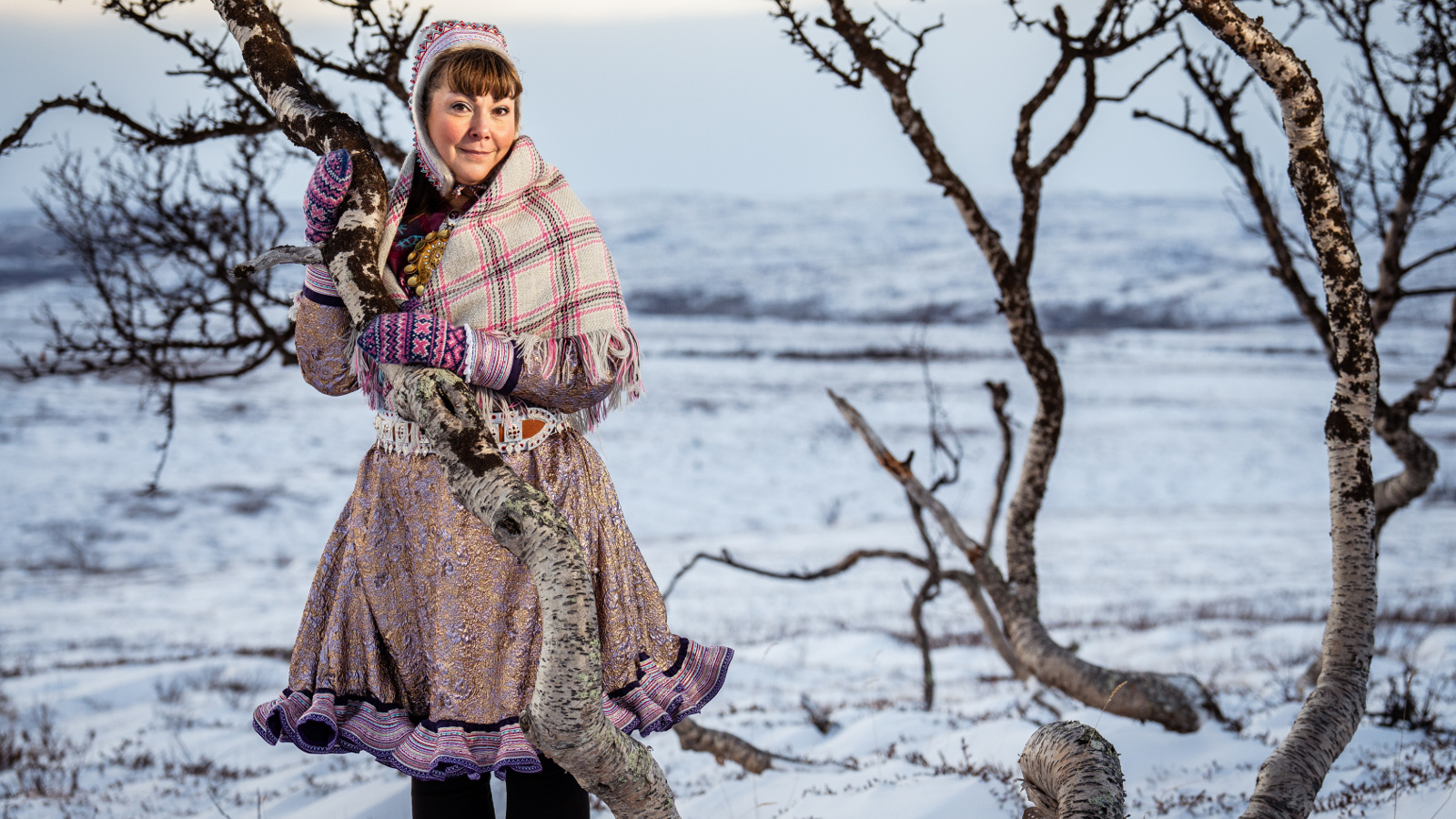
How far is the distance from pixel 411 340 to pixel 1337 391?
1.98 meters

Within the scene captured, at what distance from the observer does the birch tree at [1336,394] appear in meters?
2.04

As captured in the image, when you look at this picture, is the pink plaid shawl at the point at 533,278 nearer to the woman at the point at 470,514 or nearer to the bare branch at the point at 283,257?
the woman at the point at 470,514

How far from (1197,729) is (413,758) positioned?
3.04 m

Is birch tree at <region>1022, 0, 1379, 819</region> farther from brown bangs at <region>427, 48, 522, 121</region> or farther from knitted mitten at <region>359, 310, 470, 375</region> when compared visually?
knitted mitten at <region>359, 310, 470, 375</region>

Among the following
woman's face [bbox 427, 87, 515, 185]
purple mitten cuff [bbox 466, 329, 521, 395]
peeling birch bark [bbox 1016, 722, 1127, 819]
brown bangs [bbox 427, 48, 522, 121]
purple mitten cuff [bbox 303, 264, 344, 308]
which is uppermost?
brown bangs [bbox 427, 48, 522, 121]

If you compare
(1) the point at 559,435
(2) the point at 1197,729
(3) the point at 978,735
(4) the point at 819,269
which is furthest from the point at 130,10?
(4) the point at 819,269

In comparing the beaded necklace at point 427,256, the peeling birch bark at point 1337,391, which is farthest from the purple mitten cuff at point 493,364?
the peeling birch bark at point 1337,391

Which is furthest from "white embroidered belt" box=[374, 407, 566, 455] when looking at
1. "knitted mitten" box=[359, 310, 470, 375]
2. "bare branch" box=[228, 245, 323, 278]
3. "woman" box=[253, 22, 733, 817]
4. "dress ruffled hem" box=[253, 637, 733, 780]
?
"dress ruffled hem" box=[253, 637, 733, 780]

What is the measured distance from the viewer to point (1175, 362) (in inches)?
862

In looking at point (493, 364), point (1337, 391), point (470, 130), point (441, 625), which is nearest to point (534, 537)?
point (493, 364)

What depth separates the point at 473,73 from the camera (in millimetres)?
1771

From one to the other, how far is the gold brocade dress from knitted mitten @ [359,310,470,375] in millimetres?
161

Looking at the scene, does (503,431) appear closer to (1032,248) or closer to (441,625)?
(441,625)

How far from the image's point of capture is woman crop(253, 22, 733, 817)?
1753 millimetres
